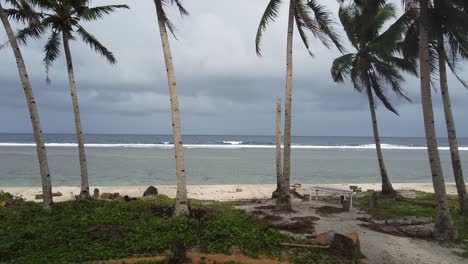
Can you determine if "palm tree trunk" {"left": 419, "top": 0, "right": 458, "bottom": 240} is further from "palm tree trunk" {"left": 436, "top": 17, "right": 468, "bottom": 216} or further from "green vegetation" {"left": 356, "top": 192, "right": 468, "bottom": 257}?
"palm tree trunk" {"left": 436, "top": 17, "right": 468, "bottom": 216}

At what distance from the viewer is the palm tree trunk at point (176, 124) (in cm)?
960

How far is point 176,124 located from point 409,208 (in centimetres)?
849

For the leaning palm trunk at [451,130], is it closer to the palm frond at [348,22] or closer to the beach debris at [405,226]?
the beach debris at [405,226]

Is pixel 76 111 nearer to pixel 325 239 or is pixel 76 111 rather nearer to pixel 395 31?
pixel 325 239

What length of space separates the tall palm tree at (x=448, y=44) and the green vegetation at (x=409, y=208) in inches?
38.1

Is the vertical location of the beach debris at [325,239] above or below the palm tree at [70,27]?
below

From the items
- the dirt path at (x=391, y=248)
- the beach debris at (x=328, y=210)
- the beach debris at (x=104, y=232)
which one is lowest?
the dirt path at (x=391, y=248)

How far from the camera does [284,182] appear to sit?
11906mm

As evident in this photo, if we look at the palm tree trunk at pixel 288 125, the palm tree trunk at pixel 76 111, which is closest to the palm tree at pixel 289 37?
the palm tree trunk at pixel 288 125

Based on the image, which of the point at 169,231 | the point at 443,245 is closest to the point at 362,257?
the point at 443,245

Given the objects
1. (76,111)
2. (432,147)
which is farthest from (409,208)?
(76,111)

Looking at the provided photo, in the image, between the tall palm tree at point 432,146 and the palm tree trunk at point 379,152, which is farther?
the palm tree trunk at point 379,152

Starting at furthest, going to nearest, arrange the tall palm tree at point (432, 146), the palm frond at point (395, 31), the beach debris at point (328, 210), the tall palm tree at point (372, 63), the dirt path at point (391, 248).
→ the tall palm tree at point (372, 63) < the beach debris at point (328, 210) < the palm frond at point (395, 31) < the tall palm tree at point (432, 146) < the dirt path at point (391, 248)

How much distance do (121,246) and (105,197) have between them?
7130 millimetres
